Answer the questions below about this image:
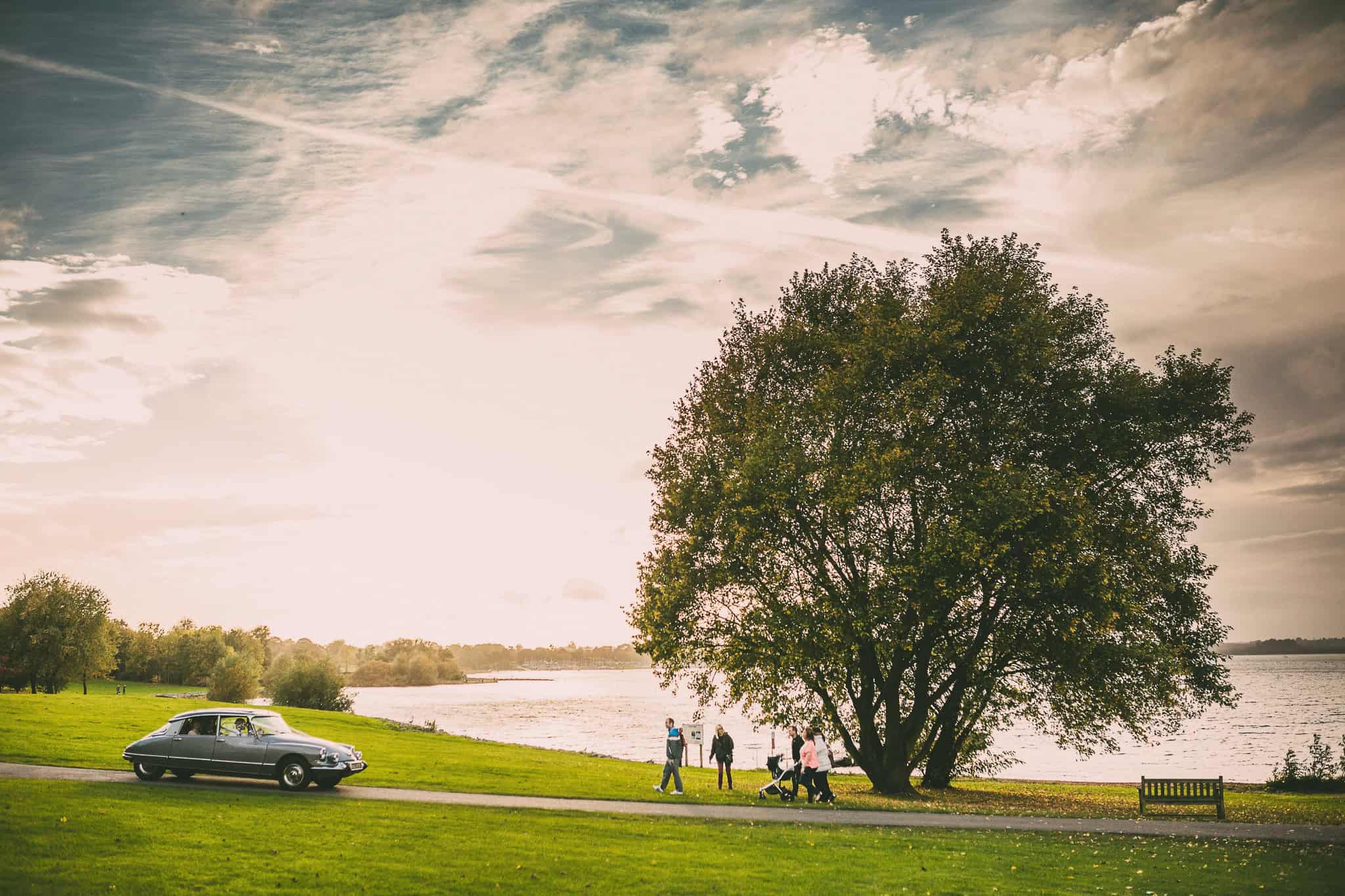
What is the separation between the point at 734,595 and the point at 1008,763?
46.6 feet

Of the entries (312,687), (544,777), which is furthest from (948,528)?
(312,687)

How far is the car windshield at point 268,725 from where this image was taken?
23.4 meters

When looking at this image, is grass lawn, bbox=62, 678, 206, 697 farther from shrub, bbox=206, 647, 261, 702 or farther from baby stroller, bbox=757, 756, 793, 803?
baby stroller, bbox=757, 756, 793, 803

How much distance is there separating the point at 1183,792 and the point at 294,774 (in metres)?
24.5

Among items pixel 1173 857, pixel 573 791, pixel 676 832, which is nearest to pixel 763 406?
pixel 573 791

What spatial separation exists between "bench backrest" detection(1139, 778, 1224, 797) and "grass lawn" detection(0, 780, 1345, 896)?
5.77m

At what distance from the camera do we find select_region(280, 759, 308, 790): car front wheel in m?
22.8

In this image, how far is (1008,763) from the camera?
34.8 m

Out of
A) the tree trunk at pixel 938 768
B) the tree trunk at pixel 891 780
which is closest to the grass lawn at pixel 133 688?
the tree trunk at pixel 891 780

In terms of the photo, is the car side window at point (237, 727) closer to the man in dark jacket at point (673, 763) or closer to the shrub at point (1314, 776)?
the man in dark jacket at point (673, 763)

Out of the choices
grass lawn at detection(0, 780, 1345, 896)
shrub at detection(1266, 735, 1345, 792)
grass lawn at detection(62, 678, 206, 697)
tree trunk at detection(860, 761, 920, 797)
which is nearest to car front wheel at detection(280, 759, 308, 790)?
grass lawn at detection(0, 780, 1345, 896)

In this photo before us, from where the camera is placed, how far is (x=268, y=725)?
77.6 feet

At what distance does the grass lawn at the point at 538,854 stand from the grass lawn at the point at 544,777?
5576 mm

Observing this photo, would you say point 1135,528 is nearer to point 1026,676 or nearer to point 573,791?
point 1026,676
